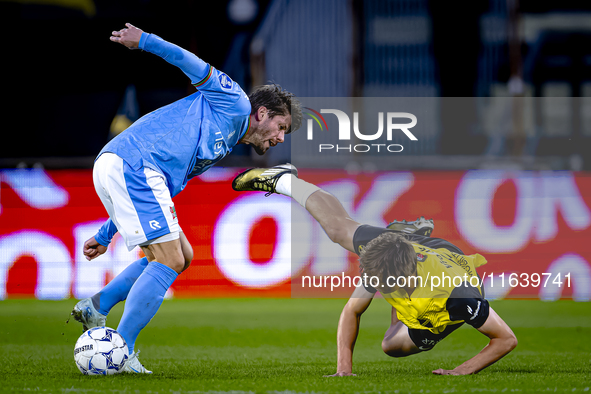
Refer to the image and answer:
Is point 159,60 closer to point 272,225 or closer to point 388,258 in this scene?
point 272,225

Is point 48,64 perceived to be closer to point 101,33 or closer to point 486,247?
point 101,33

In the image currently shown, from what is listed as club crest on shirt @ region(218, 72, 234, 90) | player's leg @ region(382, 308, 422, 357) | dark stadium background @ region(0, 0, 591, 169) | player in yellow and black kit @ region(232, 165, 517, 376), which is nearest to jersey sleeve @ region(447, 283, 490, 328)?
player in yellow and black kit @ region(232, 165, 517, 376)

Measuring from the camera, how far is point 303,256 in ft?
20.0

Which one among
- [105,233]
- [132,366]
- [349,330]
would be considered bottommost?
[132,366]

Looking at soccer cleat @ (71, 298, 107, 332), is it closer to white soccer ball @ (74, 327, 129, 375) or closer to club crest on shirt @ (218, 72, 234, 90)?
white soccer ball @ (74, 327, 129, 375)

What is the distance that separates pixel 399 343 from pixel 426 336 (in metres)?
0.21

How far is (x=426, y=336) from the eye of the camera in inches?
133

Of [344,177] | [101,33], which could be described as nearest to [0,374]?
[344,177]

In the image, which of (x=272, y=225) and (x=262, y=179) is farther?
(x=272, y=225)

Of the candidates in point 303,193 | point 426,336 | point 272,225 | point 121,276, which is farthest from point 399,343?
point 272,225

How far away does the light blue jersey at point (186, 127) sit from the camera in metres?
3.08

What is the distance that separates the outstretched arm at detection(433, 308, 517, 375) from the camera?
10.3ft

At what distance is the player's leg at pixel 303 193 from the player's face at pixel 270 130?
35 cm

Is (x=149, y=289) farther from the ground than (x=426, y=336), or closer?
farther from the ground
